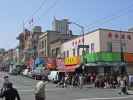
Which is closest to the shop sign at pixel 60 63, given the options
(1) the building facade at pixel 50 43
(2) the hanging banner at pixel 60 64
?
(2) the hanging banner at pixel 60 64

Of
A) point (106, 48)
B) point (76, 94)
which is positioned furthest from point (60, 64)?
point (76, 94)

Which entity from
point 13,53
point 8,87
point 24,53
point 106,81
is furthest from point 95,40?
point 13,53

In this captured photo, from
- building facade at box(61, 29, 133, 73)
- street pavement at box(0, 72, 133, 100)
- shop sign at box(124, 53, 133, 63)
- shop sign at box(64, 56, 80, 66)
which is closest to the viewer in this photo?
street pavement at box(0, 72, 133, 100)

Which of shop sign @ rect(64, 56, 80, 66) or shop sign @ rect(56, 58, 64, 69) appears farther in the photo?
shop sign @ rect(56, 58, 64, 69)

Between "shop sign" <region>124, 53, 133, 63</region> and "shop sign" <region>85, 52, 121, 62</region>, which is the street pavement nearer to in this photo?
"shop sign" <region>85, 52, 121, 62</region>

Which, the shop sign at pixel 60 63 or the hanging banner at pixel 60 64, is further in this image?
the shop sign at pixel 60 63

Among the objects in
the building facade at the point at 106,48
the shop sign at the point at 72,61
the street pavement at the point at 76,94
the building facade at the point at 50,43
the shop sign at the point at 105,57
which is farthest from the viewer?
the building facade at the point at 50,43

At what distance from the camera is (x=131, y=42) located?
5550 centimetres

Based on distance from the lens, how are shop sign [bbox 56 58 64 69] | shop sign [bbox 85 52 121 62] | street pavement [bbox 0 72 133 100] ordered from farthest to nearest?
shop sign [bbox 56 58 64 69], shop sign [bbox 85 52 121 62], street pavement [bbox 0 72 133 100]

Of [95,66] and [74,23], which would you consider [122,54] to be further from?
[74,23]

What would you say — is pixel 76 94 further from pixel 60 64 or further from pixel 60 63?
pixel 60 63

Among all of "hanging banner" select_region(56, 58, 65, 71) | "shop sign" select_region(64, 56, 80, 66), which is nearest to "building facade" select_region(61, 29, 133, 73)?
"shop sign" select_region(64, 56, 80, 66)

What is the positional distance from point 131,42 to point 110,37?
13.6ft

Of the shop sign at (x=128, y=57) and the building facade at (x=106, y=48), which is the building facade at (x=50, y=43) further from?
the shop sign at (x=128, y=57)
